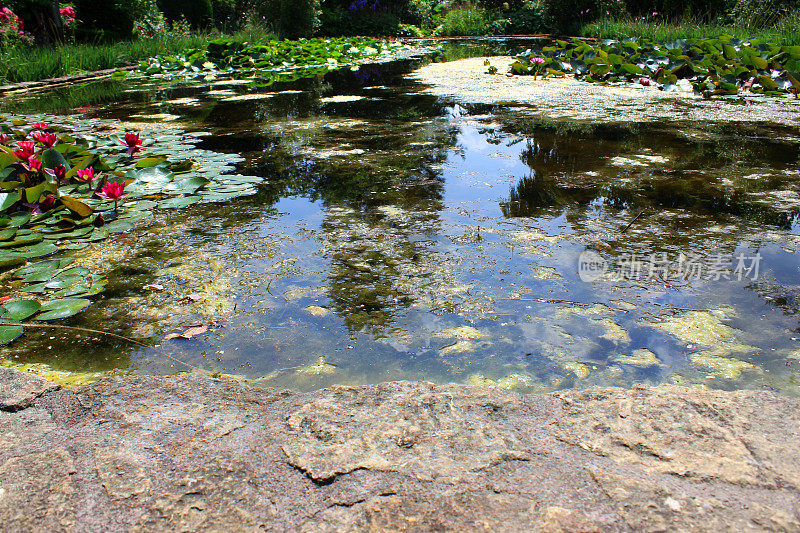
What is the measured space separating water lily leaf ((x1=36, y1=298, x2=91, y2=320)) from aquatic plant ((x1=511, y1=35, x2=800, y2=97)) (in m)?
5.20

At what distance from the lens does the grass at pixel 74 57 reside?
262 inches

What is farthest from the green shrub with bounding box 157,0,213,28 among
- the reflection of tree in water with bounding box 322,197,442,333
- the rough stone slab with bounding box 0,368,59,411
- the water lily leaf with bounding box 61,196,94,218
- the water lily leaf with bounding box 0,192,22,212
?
the rough stone slab with bounding box 0,368,59,411

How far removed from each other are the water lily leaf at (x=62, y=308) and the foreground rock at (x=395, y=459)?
13.7 inches

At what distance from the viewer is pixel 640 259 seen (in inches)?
69.2

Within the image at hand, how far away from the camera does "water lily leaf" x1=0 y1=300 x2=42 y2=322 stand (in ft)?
4.89

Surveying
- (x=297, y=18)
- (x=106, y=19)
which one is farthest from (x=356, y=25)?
(x=106, y=19)

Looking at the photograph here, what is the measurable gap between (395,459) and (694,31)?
1019 cm

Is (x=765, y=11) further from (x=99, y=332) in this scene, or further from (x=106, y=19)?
(x=106, y=19)

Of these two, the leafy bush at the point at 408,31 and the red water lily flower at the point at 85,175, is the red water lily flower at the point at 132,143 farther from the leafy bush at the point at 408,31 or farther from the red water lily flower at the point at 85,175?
the leafy bush at the point at 408,31

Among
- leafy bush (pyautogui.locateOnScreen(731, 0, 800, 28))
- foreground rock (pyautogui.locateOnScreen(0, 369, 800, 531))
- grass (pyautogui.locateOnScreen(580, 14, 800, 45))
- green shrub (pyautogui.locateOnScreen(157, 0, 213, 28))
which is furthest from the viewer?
green shrub (pyautogui.locateOnScreen(157, 0, 213, 28))

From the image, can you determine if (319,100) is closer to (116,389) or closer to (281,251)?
(281,251)

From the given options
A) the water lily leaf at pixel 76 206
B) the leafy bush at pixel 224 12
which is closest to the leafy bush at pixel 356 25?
the leafy bush at pixel 224 12

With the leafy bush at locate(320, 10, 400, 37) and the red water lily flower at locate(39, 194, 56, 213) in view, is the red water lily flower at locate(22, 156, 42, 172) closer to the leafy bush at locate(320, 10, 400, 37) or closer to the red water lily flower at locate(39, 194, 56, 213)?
the red water lily flower at locate(39, 194, 56, 213)

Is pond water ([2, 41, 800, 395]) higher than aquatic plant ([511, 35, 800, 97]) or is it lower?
lower
